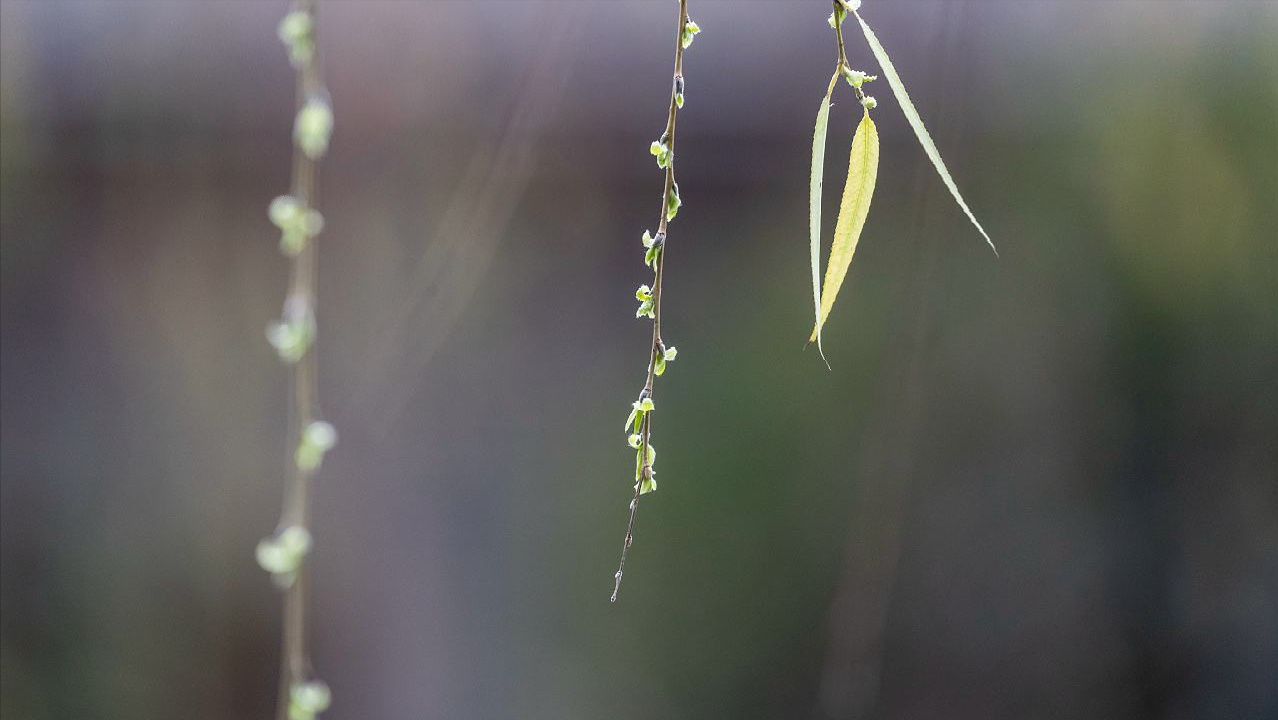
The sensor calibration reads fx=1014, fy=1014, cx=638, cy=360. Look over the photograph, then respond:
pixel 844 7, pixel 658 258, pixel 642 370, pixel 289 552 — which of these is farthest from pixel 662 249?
pixel 642 370

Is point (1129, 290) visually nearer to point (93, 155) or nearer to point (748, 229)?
point (748, 229)

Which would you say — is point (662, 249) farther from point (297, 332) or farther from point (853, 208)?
point (297, 332)

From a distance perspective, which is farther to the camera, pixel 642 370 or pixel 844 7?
pixel 642 370

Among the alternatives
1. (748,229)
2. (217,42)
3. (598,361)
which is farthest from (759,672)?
(217,42)

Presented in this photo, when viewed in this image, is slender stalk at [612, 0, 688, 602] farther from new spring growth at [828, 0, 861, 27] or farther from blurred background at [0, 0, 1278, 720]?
blurred background at [0, 0, 1278, 720]

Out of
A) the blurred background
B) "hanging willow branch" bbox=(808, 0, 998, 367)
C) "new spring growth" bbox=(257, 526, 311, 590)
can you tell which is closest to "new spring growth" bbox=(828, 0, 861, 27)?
"hanging willow branch" bbox=(808, 0, 998, 367)

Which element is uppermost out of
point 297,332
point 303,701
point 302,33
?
point 302,33

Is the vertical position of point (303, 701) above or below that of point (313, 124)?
below
